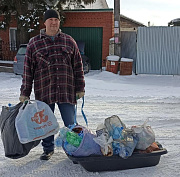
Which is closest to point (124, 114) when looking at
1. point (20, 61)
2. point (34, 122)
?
point (34, 122)

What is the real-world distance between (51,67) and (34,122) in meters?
0.69

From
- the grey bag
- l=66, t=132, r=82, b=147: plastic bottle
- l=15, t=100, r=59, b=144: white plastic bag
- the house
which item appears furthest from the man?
the house

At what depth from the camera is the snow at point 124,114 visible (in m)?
3.78

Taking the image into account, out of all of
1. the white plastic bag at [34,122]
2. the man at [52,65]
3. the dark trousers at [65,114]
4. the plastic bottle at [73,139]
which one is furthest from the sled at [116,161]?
the man at [52,65]

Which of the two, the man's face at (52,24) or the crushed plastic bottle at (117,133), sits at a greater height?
the man's face at (52,24)

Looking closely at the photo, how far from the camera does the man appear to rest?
373 cm

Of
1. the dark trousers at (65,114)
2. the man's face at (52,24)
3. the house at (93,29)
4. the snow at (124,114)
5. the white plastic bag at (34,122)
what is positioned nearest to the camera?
the white plastic bag at (34,122)

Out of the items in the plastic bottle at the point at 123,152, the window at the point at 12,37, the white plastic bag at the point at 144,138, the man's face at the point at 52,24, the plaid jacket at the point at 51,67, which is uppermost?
the window at the point at 12,37

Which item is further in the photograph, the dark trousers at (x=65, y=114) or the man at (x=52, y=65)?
the dark trousers at (x=65, y=114)

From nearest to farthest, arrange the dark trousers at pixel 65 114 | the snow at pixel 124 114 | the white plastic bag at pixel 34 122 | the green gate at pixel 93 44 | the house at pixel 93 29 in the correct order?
1. the white plastic bag at pixel 34 122
2. the snow at pixel 124 114
3. the dark trousers at pixel 65 114
4. the house at pixel 93 29
5. the green gate at pixel 93 44

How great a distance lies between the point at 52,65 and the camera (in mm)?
3738

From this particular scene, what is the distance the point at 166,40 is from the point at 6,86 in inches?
255

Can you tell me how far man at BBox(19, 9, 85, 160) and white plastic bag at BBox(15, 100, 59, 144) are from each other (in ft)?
0.56

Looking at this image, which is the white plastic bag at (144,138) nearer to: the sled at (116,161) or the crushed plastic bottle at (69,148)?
the sled at (116,161)
